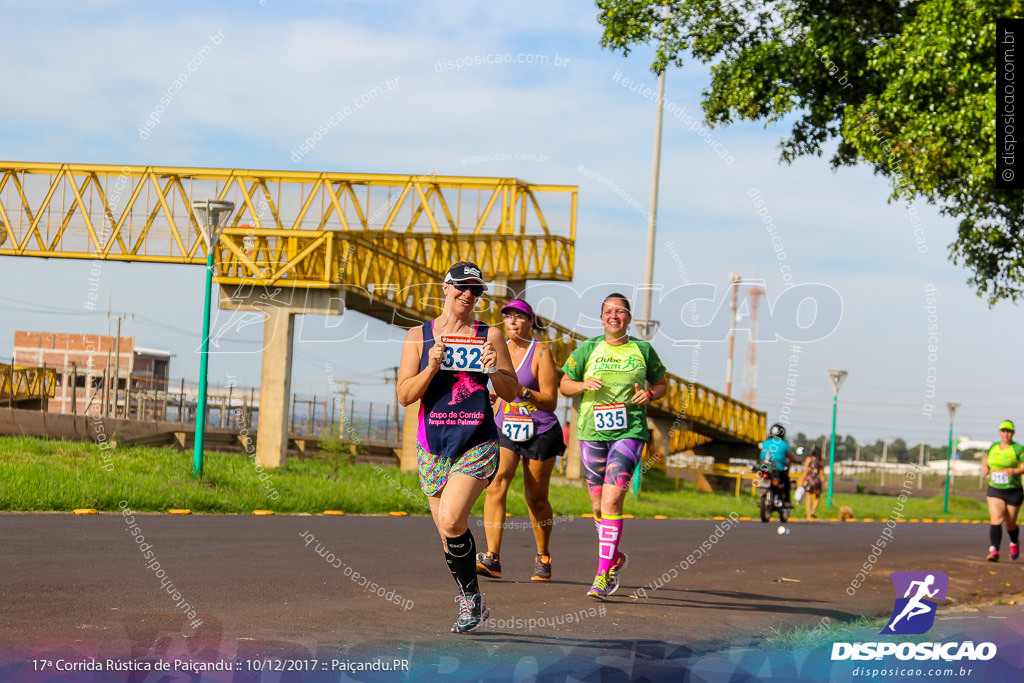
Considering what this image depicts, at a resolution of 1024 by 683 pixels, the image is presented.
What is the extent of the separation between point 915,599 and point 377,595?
A: 4.67 m

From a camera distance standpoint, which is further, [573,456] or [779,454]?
[573,456]

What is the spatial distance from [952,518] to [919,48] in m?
28.1

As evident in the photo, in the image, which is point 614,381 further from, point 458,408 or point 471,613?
point 471,613

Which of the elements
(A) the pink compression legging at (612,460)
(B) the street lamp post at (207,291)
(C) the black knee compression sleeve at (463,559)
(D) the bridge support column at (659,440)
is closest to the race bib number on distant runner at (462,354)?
(C) the black knee compression sleeve at (463,559)

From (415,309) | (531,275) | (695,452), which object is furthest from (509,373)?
(695,452)

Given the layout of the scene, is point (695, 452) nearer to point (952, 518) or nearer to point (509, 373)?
point (952, 518)

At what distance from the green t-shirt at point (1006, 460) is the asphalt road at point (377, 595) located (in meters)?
1.29

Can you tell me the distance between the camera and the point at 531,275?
3553cm

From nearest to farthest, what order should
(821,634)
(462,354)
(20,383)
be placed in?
Answer: (462,354) < (821,634) < (20,383)

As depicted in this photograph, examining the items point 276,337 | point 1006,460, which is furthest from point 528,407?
point 276,337

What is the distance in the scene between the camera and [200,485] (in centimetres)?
1727

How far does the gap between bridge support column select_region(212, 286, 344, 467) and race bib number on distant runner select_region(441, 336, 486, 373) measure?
63.1 ft

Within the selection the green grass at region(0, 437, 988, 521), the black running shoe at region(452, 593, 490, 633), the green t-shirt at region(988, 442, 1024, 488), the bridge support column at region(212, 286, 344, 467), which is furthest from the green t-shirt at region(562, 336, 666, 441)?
the bridge support column at region(212, 286, 344, 467)

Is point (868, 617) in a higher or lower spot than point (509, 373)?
lower
